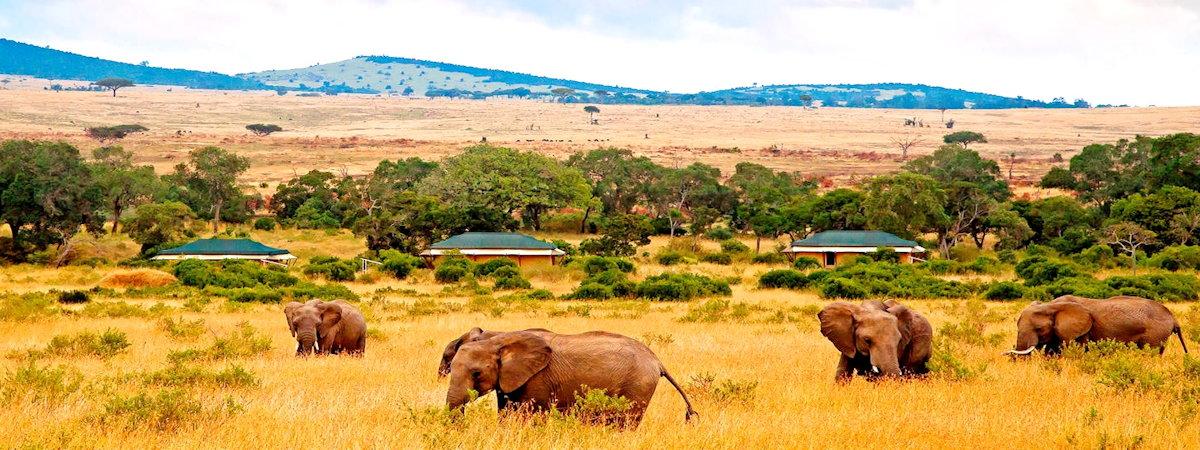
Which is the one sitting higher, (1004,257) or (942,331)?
(942,331)

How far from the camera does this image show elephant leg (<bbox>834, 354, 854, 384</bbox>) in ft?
47.1

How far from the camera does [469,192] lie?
7725 cm

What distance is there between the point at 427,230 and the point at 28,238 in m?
19.9

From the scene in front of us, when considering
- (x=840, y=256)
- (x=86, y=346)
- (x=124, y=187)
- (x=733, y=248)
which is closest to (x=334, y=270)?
(x=733, y=248)

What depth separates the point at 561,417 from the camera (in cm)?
1016

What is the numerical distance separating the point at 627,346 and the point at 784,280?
3148 centimetres

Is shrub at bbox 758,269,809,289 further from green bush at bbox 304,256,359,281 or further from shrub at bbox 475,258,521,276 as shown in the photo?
green bush at bbox 304,256,359,281

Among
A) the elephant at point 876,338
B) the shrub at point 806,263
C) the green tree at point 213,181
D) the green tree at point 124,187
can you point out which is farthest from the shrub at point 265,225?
the elephant at point 876,338

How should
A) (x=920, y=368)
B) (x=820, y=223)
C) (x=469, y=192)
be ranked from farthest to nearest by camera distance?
(x=469, y=192) → (x=820, y=223) → (x=920, y=368)

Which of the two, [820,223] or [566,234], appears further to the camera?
[566,234]

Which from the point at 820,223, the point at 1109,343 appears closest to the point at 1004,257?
the point at 820,223

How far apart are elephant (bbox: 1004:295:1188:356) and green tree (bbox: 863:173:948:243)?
44.8m

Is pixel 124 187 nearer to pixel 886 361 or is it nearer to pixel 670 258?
pixel 670 258

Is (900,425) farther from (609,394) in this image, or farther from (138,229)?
(138,229)
